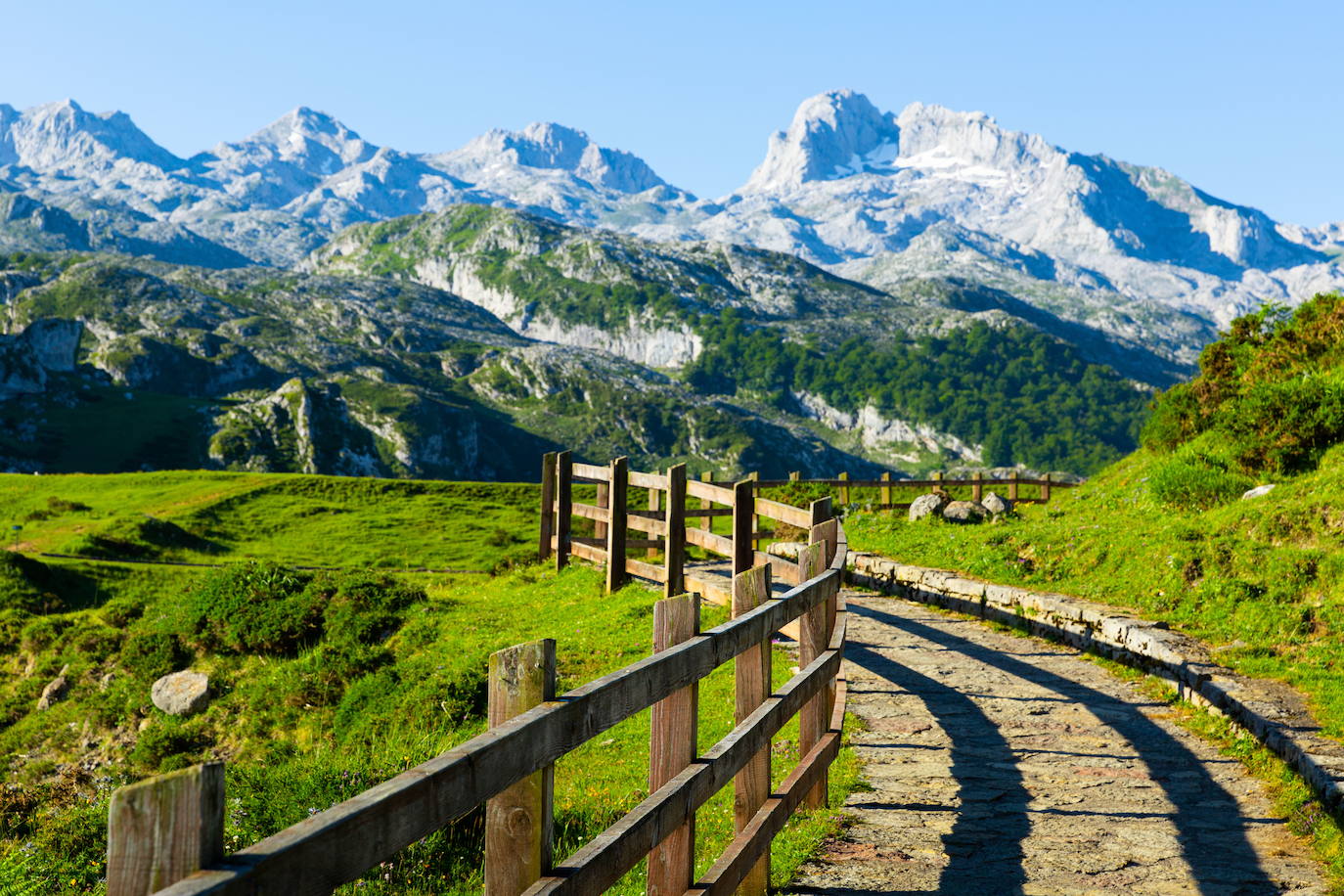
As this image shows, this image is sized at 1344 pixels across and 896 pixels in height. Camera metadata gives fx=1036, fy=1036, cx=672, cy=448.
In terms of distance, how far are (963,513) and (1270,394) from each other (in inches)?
344

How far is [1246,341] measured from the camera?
949 inches

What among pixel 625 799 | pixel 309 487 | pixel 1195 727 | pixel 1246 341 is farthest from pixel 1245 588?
pixel 309 487

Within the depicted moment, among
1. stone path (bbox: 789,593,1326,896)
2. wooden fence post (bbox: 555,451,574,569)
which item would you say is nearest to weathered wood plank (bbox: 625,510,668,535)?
wooden fence post (bbox: 555,451,574,569)

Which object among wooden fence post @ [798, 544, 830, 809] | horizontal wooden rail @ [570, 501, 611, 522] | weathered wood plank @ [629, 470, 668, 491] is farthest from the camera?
horizontal wooden rail @ [570, 501, 611, 522]

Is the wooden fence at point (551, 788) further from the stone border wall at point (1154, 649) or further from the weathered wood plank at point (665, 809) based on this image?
the stone border wall at point (1154, 649)

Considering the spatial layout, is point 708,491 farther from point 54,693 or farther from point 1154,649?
point 54,693

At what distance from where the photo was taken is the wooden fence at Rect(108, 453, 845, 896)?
212cm

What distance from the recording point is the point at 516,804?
334cm

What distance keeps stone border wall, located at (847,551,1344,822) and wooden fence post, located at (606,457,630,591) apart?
519cm

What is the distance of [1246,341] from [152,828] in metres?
26.5

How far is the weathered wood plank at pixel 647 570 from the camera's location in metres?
16.3

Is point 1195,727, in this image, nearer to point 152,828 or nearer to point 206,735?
point 152,828

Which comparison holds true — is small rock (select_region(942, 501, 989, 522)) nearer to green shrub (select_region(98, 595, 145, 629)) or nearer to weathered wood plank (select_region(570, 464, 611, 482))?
weathered wood plank (select_region(570, 464, 611, 482))

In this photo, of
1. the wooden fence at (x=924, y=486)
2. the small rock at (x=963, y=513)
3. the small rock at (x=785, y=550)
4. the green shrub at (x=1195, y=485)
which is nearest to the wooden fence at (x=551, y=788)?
the green shrub at (x=1195, y=485)
